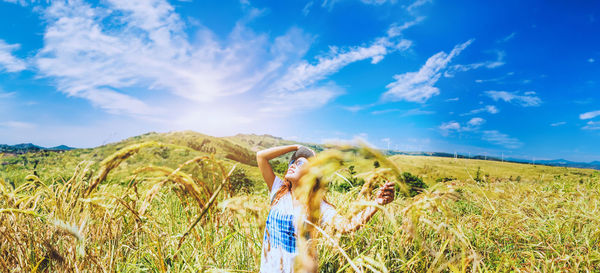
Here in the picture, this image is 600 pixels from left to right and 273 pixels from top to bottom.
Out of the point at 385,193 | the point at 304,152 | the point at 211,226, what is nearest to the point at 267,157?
the point at 304,152

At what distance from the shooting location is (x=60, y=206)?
101cm

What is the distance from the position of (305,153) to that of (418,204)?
1.56 meters

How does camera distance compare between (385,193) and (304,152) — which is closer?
(385,193)

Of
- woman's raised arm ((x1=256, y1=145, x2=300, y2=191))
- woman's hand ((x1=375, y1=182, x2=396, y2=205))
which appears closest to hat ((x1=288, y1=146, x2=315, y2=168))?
woman's raised arm ((x1=256, y1=145, x2=300, y2=191))

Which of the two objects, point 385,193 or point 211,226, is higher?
point 385,193

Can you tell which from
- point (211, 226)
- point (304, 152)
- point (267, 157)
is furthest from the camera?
point (267, 157)

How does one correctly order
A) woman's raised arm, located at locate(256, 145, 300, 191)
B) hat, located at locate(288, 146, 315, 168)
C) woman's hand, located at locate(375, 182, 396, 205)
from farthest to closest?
woman's raised arm, located at locate(256, 145, 300, 191), hat, located at locate(288, 146, 315, 168), woman's hand, located at locate(375, 182, 396, 205)

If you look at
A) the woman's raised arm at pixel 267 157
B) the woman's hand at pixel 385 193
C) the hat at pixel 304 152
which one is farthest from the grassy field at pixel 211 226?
the woman's raised arm at pixel 267 157

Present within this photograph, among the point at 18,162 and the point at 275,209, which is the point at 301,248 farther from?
the point at 18,162

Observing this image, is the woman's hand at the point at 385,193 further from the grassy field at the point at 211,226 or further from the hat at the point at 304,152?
the hat at the point at 304,152

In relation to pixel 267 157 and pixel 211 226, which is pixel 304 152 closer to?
pixel 267 157

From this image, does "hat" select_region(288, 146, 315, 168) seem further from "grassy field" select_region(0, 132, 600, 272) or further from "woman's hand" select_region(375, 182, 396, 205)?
"woman's hand" select_region(375, 182, 396, 205)

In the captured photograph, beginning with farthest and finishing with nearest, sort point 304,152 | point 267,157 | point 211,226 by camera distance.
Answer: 1. point 267,157
2. point 304,152
3. point 211,226

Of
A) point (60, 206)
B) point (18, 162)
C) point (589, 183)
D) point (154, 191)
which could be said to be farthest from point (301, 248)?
point (18, 162)
